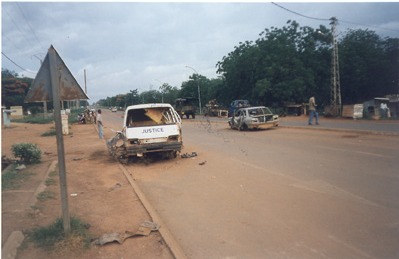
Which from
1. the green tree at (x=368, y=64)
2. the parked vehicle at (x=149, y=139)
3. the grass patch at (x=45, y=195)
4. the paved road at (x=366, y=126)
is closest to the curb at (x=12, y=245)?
the grass patch at (x=45, y=195)

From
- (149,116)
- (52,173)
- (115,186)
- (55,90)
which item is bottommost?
(115,186)

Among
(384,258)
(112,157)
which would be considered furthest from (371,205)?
(112,157)

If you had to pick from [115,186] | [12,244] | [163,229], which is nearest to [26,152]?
[115,186]

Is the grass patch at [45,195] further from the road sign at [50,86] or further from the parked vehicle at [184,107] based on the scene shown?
the parked vehicle at [184,107]

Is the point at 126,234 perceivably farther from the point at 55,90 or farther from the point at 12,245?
the point at 55,90

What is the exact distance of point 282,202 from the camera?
20.1 ft

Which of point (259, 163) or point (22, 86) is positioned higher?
point (22, 86)

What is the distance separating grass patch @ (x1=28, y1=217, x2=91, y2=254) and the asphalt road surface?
4.16 feet

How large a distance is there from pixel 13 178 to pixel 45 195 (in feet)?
8.60

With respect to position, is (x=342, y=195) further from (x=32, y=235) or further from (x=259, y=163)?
(x=32, y=235)

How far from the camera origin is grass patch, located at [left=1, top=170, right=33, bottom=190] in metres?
8.22

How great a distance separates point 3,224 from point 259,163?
6.60m

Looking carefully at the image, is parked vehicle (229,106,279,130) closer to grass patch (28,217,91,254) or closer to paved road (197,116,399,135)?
paved road (197,116,399,135)

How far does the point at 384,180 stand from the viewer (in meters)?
7.09
